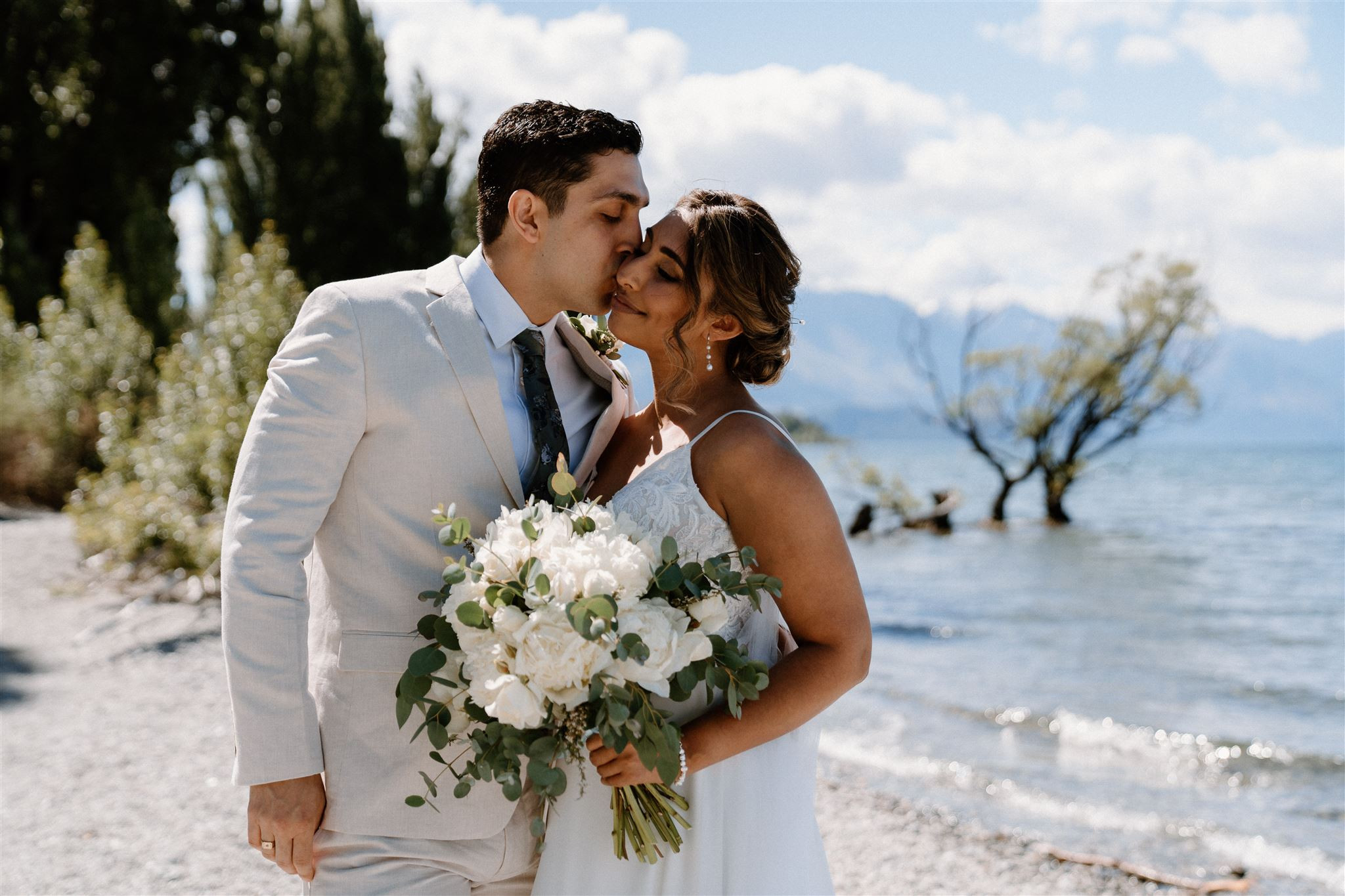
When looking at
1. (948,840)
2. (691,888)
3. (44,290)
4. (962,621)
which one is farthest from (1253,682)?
(44,290)

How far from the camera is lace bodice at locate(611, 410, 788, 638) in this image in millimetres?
2508

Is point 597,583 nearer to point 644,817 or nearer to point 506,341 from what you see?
point 644,817

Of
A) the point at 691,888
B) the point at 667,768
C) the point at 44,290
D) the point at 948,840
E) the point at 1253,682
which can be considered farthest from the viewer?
the point at 44,290

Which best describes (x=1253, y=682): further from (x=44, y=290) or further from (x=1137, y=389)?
(x=44, y=290)

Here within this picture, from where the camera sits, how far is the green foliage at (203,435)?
33.9 ft

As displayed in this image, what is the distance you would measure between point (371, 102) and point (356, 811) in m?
19.9

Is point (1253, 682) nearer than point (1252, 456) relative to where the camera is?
Yes

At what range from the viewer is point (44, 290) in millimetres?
22750

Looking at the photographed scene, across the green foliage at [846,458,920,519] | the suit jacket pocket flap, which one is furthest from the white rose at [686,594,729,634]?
the green foliage at [846,458,920,519]

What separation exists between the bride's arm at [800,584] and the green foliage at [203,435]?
872 centimetres

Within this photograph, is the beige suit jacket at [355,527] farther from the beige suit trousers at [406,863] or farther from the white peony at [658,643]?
the white peony at [658,643]

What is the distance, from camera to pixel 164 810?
5504 millimetres

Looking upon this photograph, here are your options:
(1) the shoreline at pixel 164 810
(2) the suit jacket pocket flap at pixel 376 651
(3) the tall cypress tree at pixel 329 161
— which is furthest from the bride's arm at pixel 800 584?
(3) the tall cypress tree at pixel 329 161

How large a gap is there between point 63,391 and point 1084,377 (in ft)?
69.7
